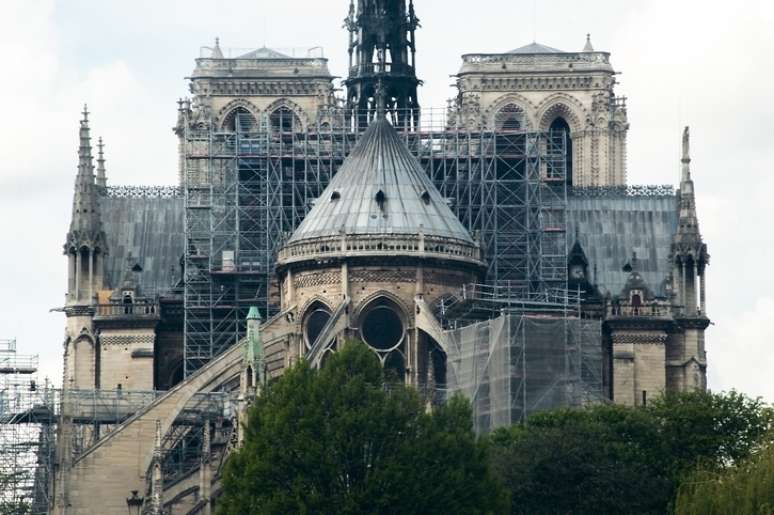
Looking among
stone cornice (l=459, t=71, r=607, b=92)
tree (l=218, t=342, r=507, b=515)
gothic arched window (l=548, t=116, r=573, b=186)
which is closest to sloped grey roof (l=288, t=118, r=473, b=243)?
tree (l=218, t=342, r=507, b=515)

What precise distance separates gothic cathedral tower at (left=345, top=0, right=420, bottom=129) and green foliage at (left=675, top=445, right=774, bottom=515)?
4315 cm

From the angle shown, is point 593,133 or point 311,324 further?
point 593,133

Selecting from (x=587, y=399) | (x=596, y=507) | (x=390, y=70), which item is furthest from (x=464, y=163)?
(x=596, y=507)

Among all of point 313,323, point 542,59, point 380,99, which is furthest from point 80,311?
point 542,59

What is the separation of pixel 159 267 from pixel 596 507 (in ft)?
128

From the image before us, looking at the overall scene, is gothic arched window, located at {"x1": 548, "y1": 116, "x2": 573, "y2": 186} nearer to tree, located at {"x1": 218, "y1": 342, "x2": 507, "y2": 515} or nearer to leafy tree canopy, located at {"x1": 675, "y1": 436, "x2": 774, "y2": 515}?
tree, located at {"x1": 218, "y1": 342, "x2": 507, "y2": 515}

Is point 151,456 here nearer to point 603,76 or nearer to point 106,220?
point 106,220

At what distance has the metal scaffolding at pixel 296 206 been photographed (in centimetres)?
16200

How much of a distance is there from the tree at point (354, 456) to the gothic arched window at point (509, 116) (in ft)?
140

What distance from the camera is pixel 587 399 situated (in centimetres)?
15025

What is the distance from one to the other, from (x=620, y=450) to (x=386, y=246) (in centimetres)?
1900

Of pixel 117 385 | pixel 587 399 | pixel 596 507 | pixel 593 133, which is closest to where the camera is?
pixel 596 507

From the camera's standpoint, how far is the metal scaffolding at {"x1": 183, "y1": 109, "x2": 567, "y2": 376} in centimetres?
16200

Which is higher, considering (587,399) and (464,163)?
(464,163)
